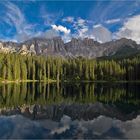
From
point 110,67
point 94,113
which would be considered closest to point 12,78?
point 110,67

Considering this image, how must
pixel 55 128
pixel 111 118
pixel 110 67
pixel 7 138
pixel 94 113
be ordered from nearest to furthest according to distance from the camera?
pixel 7 138, pixel 55 128, pixel 111 118, pixel 94 113, pixel 110 67

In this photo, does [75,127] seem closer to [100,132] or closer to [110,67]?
[100,132]

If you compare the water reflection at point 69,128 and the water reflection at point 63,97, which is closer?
the water reflection at point 69,128

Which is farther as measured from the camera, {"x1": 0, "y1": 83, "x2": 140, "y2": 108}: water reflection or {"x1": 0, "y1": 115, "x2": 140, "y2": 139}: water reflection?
{"x1": 0, "y1": 83, "x2": 140, "y2": 108}: water reflection

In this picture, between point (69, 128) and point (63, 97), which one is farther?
point (63, 97)

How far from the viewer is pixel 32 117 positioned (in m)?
42.1

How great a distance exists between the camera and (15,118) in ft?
137

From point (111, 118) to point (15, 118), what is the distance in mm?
13506

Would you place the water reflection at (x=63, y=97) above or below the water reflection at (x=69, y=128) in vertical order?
above

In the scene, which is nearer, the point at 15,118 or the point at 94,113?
the point at 15,118

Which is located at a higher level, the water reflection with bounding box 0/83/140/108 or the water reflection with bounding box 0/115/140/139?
the water reflection with bounding box 0/83/140/108

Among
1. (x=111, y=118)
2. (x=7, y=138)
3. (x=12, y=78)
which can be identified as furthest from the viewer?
(x=12, y=78)

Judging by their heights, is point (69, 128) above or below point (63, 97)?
below

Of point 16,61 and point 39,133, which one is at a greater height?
point 16,61
